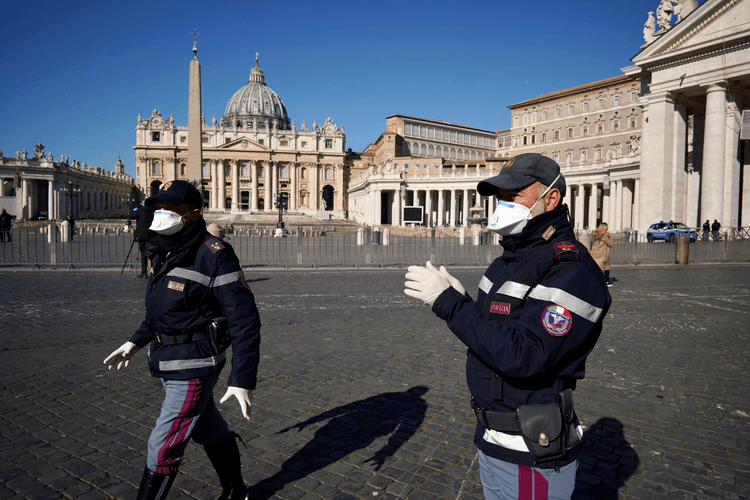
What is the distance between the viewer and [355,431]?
3711 millimetres

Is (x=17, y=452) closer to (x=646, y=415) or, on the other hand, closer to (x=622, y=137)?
(x=646, y=415)

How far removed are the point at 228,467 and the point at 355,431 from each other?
3.99ft

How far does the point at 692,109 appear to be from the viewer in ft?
95.4

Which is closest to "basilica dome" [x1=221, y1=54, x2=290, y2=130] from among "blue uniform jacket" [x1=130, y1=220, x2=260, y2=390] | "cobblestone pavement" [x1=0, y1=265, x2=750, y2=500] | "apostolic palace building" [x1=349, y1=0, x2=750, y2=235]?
"apostolic palace building" [x1=349, y1=0, x2=750, y2=235]

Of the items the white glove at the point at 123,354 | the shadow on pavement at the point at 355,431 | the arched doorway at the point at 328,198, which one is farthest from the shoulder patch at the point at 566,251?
the arched doorway at the point at 328,198

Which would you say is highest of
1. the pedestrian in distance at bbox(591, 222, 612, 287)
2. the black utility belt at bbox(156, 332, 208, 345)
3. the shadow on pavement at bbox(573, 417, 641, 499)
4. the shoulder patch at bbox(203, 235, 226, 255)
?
the shoulder patch at bbox(203, 235, 226, 255)

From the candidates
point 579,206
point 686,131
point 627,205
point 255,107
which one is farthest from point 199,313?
point 255,107

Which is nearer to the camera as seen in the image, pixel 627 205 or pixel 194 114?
pixel 194 114

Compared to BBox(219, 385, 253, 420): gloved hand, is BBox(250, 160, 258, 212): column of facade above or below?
above

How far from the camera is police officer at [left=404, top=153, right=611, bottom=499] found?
1593 mm

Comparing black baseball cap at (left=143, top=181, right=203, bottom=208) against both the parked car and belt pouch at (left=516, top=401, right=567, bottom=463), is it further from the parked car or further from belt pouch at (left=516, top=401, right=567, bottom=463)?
the parked car

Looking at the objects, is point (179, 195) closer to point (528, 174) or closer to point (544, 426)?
point (528, 174)

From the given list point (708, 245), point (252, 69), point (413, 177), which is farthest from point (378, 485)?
point (252, 69)

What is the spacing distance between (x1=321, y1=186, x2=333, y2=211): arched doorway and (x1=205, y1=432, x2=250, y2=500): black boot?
9005cm
